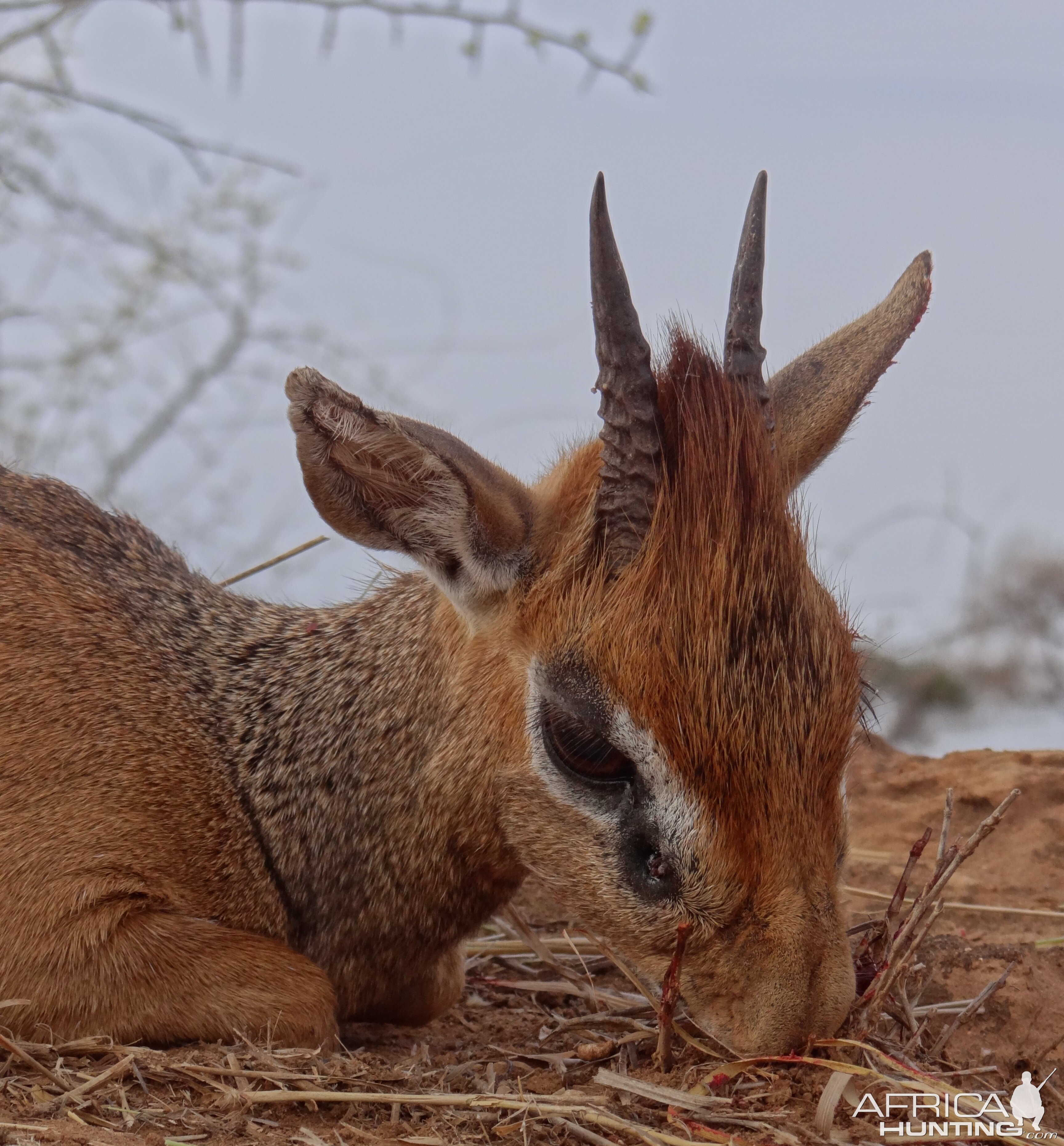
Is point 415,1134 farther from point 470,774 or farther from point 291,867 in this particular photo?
point 291,867

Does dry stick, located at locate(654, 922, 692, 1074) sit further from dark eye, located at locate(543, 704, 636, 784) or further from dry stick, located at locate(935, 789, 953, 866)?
dry stick, located at locate(935, 789, 953, 866)

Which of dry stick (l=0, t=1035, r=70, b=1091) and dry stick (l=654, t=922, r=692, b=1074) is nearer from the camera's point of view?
dry stick (l=654, t=922, r=692, b=1074)

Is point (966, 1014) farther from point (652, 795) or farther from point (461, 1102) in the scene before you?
point (461, 1102)

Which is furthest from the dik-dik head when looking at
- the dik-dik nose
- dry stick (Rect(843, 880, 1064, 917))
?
dry stick (Rect(843, 880, 1064, 917))

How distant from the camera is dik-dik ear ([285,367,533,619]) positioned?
3902mm

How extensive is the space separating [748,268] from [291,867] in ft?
8.62

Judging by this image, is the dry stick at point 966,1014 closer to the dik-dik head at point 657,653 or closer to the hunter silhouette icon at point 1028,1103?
the hunter silhouette icon at point 1028,1103

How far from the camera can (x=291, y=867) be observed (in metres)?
4.85

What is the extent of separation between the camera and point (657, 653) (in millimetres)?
3781

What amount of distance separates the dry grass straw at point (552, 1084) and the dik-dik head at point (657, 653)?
17cm

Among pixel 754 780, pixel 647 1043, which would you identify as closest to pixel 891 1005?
pixel 647 1043

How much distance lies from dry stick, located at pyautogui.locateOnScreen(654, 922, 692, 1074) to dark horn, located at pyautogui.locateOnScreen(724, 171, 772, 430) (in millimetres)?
1603

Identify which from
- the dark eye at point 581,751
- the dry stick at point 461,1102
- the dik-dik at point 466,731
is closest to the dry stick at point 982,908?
the dik-dik at point 466,731

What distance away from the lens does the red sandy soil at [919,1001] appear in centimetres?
358
